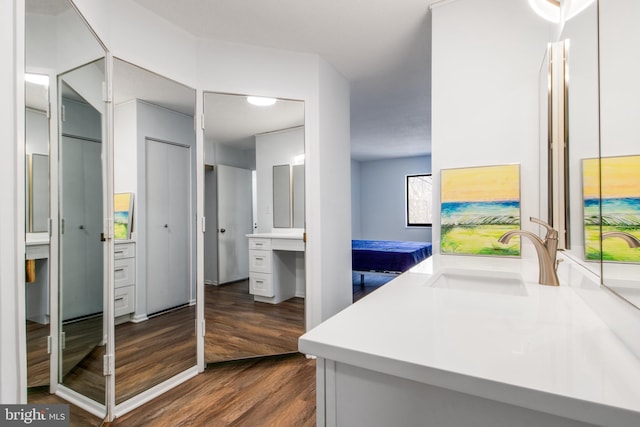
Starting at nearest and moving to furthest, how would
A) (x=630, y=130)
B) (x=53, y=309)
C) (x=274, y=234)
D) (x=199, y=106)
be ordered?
(x=630, y=130), (x=53, y=309), (x=199, y=106), (x=274, y=234)

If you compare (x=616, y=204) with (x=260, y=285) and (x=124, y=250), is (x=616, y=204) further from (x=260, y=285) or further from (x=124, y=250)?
(x=260, y=285)

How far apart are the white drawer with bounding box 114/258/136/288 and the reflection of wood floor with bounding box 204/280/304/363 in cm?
58

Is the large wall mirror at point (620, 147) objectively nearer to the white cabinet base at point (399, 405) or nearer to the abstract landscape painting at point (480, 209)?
the white cabinet base at point (399, 405)

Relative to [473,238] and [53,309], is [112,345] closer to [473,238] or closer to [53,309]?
[53,309]

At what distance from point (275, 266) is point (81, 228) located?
1526 mm

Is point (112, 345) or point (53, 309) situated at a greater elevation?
point (53, 309)

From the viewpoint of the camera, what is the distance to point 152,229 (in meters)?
2.12

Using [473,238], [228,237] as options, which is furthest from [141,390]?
[473,238]

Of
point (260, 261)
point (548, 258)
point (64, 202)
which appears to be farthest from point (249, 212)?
point (548, 258)

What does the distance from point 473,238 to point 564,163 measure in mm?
587

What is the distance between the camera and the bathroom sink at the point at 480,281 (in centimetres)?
134

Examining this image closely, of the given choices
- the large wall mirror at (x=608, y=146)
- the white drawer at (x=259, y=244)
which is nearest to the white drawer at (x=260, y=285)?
the white drawer at (x=259, y=244)

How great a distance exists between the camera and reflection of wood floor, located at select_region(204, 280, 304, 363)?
2.45 m

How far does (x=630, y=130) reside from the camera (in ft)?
2.25
